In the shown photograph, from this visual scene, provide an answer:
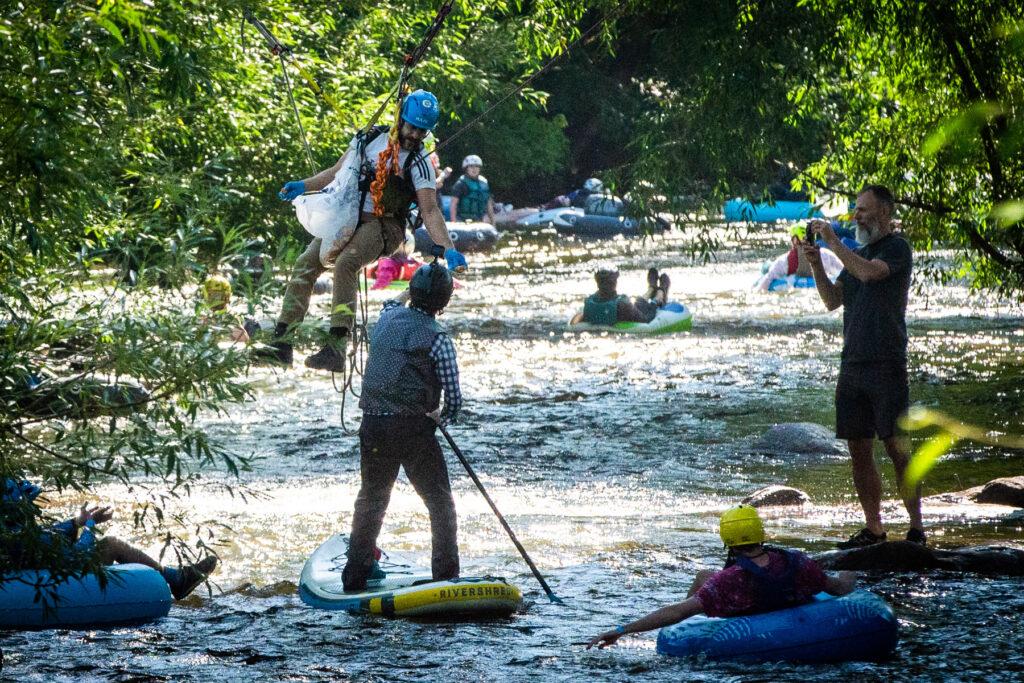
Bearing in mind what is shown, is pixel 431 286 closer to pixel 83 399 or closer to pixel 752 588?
pixel 83 399

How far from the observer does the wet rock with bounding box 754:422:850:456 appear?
43.4 ft

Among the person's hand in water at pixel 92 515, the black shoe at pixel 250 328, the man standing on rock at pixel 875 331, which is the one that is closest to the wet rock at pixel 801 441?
the man standing on rock at pixel 875 331

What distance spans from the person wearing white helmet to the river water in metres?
9.90

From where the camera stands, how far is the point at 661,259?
30891 mm

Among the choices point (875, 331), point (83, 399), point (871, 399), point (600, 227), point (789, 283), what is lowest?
point (871, 399)

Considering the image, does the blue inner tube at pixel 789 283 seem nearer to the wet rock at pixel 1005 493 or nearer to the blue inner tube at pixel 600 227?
the blue inner tube at pixel 600 227

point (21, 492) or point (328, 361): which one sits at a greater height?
point (328, 361)

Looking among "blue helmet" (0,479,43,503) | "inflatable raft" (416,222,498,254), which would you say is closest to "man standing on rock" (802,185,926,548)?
"blue helmet" (0,479,43,503)

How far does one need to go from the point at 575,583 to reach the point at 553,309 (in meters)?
15.2

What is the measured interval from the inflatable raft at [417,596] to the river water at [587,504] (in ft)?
0.28

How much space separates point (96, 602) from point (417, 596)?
5.78 ft

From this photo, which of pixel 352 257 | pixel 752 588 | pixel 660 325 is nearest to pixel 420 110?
pixel 352 257

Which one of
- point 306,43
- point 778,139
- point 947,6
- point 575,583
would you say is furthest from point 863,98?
point 306,43

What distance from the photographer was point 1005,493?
1054cm
